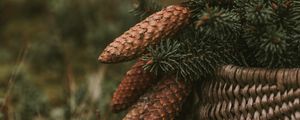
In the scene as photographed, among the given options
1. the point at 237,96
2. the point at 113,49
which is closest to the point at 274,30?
the point at 237,96

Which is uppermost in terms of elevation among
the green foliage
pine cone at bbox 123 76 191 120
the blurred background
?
the green foliage

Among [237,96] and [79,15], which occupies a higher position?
[237,96]

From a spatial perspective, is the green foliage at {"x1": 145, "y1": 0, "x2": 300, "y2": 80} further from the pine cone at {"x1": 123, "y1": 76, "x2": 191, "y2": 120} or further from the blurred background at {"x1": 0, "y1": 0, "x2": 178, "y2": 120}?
the blurred background at {"x1": 0, "y1": 0, "x2": 178, "y2": 120}

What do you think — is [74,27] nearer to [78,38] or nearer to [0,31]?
[78,38]

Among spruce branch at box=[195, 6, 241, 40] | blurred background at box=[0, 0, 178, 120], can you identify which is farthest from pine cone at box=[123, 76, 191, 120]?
blurred background at box=[0, 0, 178, 120]

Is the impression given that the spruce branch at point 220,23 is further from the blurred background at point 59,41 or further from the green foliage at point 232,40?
the blurred background at point 59,41

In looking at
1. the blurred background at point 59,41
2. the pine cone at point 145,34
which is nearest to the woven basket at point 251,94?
the pine cone at point 145,34
